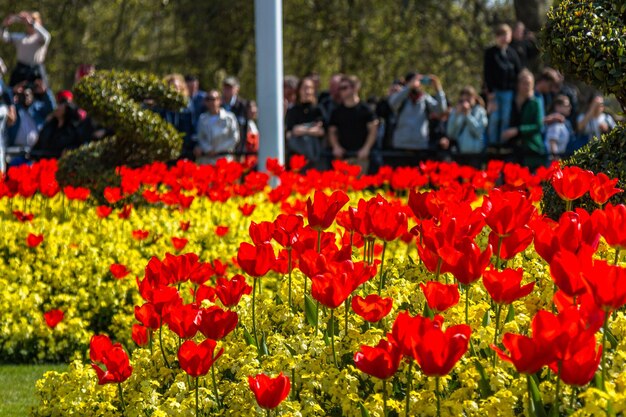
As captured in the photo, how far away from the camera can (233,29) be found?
26875mm

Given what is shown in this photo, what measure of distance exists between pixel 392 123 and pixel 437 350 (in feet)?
41.9

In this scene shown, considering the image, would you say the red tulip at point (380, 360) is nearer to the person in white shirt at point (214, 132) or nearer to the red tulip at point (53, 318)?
the red tulip at point (53, 318)

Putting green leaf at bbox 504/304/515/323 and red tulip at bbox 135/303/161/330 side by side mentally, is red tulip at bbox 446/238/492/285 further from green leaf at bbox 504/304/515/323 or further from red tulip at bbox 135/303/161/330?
red tulip at bbox 135/303/161/330

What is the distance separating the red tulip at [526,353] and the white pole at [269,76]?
8.60 m

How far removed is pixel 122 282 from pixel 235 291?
13.8 ft

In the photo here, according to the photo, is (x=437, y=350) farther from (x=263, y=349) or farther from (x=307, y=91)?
(x=307, y=91)

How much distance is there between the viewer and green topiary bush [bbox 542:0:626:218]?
5945 millimetres

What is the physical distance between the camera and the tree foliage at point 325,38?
81.7 ft

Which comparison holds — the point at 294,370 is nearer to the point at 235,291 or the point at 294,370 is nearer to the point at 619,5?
the point at 235,291

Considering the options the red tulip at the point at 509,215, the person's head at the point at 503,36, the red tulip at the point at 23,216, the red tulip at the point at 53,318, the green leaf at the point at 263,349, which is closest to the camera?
the red tulip at the point at 509,215

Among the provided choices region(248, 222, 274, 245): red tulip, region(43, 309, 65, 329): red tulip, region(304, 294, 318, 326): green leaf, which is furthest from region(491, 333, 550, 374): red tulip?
region(43, 309, 65, 329): red tulip

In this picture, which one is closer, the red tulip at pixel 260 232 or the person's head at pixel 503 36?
the red tulip at pixel 260 232

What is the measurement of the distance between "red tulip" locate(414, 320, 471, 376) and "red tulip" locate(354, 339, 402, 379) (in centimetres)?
17

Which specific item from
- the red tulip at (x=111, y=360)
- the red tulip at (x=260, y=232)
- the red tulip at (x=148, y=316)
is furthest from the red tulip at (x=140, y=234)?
the red tulip at (x=111, y=360)
